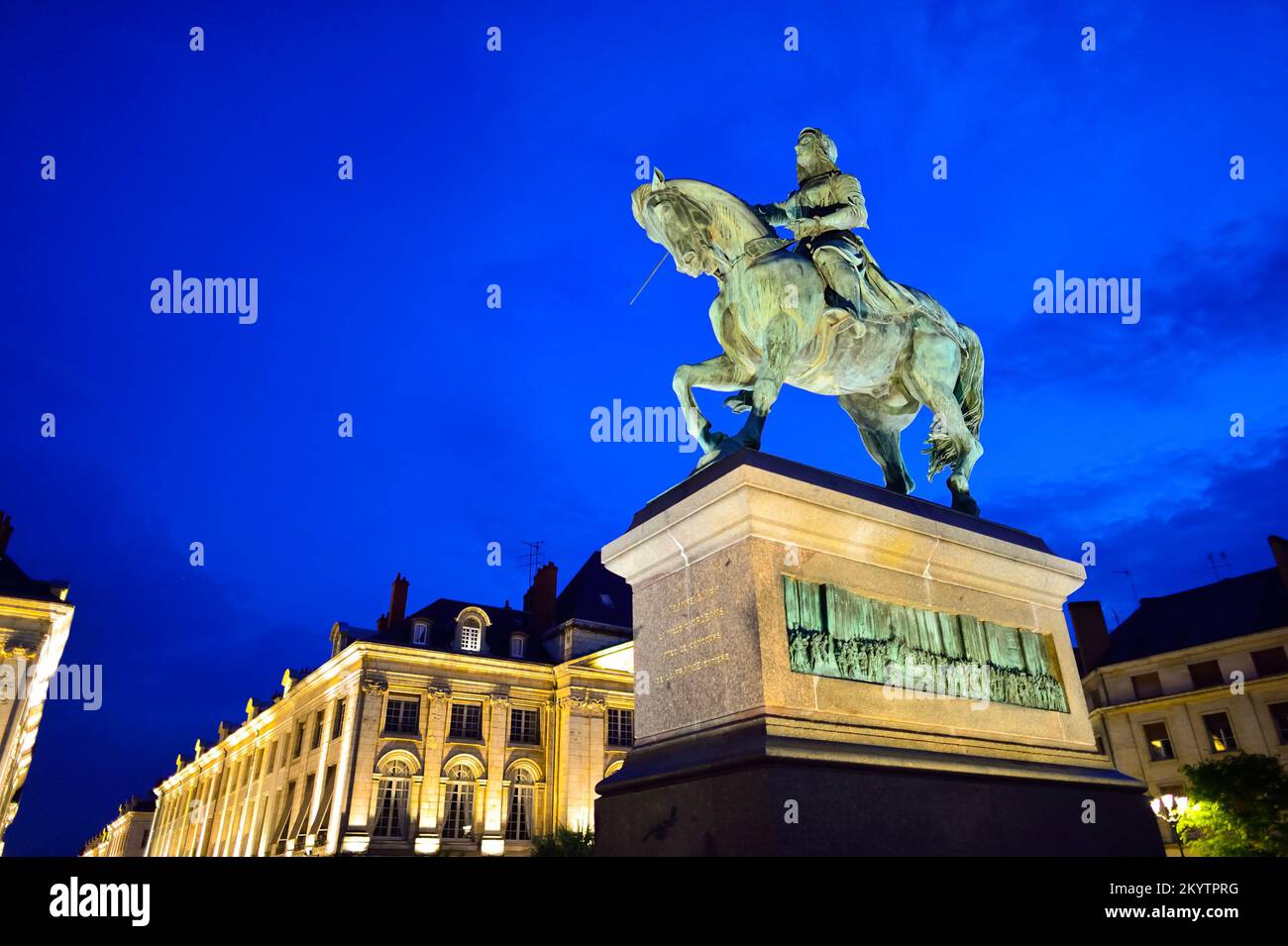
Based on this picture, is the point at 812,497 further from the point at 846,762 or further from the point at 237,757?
the point at 237,757

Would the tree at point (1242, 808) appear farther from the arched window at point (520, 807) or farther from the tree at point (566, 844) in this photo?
the arched window at point (520, 807)

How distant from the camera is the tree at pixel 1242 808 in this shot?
906 inches

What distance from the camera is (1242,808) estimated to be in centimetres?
2352

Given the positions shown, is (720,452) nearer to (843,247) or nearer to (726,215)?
(726,215)

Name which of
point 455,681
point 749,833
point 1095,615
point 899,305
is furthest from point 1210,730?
point 749,833

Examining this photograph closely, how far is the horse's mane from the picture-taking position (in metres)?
6.33

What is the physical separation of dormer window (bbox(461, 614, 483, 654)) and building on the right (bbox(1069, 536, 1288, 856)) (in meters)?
32.5

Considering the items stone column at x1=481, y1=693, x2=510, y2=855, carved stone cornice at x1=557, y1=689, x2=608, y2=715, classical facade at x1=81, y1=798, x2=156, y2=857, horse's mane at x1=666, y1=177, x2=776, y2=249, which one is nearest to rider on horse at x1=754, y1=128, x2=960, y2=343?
horse's mane at x1=666, y1=177, x2=776, y2=249

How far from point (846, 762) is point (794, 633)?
787mm

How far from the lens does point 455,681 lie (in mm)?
41469

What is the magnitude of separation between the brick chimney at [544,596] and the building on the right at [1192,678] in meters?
29.8

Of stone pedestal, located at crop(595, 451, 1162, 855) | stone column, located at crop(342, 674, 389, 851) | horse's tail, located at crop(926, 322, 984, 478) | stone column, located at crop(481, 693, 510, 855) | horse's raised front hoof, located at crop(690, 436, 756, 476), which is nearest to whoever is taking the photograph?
stone pedestal, located at crop(595, 451, 1162, 855)

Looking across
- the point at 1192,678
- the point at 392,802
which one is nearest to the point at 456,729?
the point at 392,802

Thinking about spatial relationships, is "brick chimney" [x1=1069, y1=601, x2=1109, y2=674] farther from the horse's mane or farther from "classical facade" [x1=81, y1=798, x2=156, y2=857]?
"classical facade" [x1=81, y1=798, x2=156, y2=857]
